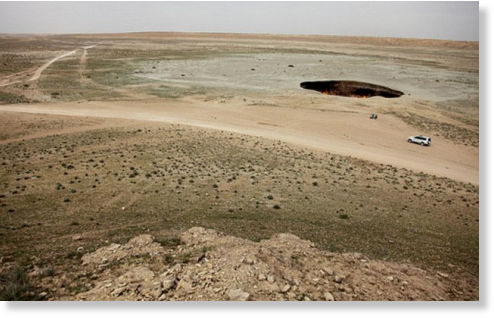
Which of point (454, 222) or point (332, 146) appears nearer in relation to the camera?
point (454, 222)

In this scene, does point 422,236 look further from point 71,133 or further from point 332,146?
point 71,133

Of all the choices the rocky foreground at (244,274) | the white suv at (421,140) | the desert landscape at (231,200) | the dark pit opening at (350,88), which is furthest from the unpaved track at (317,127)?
the rocky foreground at (244,274)

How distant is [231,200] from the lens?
17.2m

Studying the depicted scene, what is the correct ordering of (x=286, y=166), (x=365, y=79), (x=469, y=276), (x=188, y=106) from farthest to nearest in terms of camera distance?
(x=365, y=79) < (x=188, y=106) < (x=286, y=166) < (x=469, y=276)

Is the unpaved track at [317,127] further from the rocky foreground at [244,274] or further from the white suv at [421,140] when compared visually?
the rocky foreground at [244,274]

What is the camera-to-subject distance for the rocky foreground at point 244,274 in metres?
8.52

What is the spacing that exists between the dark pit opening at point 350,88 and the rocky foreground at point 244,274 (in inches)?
2105

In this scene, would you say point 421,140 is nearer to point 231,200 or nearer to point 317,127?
point 317,127

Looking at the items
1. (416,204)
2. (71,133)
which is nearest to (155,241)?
(416,204)

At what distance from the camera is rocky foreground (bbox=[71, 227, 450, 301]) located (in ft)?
27.9

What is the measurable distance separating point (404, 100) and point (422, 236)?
1728 inches

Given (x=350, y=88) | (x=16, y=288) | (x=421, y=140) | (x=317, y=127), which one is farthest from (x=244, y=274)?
(x=350, y=88)

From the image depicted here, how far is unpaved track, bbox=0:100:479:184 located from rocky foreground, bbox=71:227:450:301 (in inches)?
729

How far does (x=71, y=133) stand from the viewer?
93.4ft
